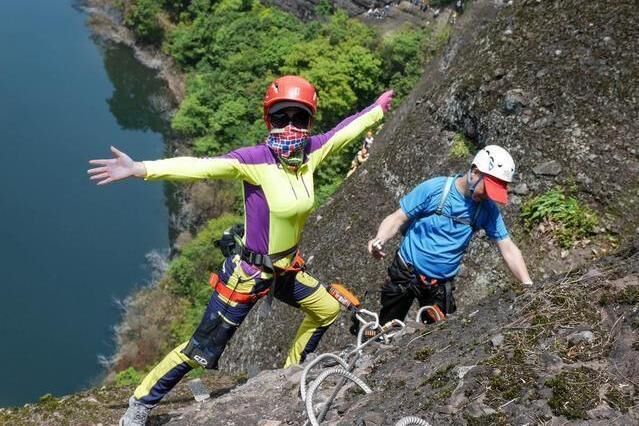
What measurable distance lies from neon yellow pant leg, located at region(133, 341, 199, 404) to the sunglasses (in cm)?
191

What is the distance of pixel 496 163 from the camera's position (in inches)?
185

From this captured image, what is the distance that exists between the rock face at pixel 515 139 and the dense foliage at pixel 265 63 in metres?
16.9

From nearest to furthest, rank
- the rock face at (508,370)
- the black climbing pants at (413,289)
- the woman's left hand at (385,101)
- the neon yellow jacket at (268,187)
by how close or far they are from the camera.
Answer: the rock face at (508,370) → the neon yellow jacket at (268,187) → the black climbing pants at (413,289) → the woman's left hand at (385,101)

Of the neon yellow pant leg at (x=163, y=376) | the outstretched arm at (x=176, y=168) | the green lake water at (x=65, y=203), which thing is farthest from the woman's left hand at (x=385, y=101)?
the green lake water at (x=65, y=203)

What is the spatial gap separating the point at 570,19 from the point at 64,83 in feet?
138

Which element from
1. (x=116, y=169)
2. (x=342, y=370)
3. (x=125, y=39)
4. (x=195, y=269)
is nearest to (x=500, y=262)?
(x=342, y=370)

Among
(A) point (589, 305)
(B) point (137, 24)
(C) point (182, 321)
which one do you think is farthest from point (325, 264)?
(B) point (137, 24)

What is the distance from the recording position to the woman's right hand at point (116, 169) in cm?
418

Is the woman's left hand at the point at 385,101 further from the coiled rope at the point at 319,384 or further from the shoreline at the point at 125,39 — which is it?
the shoreline at the point at 125,39

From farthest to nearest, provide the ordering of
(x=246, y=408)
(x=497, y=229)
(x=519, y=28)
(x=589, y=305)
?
1. (x=519, y=28)
2. (x=497, y=229)
3. (x=246, y=408)
4. (x=589, y=305)

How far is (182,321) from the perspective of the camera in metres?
28.0

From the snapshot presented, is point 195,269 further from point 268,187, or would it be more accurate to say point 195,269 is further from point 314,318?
point 268,187

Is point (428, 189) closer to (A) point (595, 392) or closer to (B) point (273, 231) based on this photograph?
(B) point (273, 231)

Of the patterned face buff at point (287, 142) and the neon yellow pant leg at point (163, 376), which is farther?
the neon yellow pant leg at point (163, 376)
